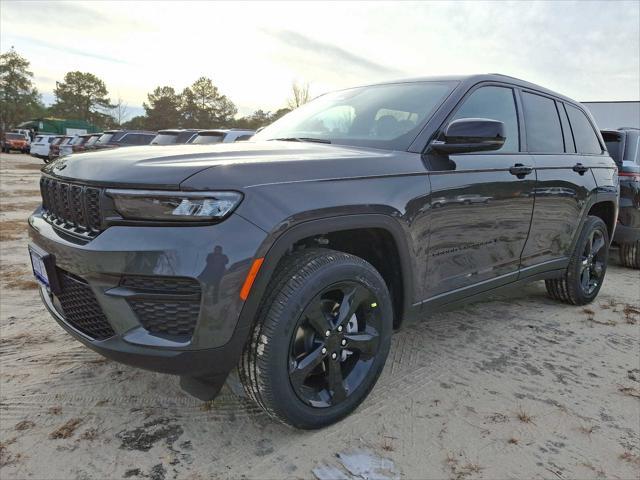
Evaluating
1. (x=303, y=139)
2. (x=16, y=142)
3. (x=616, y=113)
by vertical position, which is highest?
(x=616, y=113)

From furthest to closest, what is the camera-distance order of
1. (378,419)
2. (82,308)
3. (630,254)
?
(630,254) → (378,419) → (82,308)

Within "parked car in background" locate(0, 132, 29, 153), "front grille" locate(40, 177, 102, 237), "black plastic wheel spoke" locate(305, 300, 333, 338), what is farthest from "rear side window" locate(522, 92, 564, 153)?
"parked car in background" locate(0, 132, 29, 153)

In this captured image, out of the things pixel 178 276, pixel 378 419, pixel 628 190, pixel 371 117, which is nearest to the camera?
pixel 178 276

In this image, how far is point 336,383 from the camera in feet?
7.42

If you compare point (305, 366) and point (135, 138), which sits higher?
point (135, 138)

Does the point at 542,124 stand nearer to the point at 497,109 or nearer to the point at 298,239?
the point at 497,109

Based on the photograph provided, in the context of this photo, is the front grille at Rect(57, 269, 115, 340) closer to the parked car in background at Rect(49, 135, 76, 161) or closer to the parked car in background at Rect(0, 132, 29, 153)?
the parked car in background at Rect(49, 135, 76, 161)

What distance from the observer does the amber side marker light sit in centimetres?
184

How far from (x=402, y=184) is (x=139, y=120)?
75.4 m

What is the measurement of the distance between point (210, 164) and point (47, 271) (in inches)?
36.1

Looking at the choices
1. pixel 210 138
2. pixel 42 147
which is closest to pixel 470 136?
pixel 210 138

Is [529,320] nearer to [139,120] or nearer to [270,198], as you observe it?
[270,198]

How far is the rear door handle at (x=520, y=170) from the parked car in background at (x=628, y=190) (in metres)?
3.14

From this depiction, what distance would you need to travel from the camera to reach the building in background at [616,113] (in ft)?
48.1
